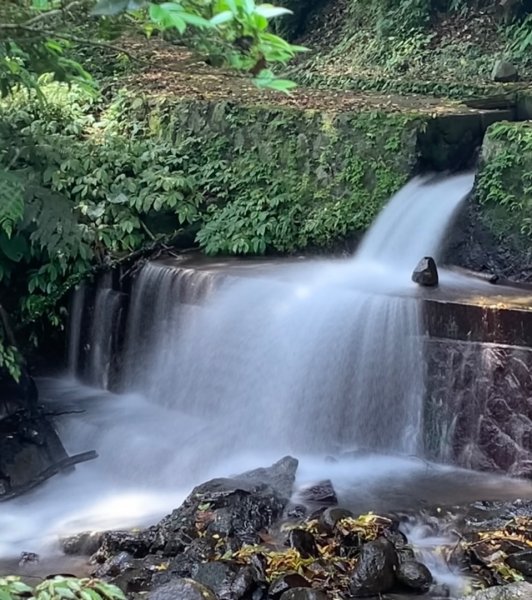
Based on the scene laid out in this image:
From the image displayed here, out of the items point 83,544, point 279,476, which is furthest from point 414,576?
point 83,544

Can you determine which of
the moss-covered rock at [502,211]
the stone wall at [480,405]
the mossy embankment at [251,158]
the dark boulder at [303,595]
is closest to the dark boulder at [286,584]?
the dark boulder at [303,595]

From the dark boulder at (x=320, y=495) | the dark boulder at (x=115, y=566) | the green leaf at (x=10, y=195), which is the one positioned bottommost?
the dark boulder at (x=115, y=566)

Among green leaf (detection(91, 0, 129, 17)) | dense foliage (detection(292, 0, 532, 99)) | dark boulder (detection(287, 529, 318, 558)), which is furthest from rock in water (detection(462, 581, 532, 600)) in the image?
dense foliage (detection(292, 0, 532, 99))

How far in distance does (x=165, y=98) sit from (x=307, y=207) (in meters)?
2.88

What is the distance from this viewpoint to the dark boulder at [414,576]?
4633mm

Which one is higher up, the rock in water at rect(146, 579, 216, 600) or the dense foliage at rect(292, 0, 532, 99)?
the dense foliage at rect(292, 0, 532, 99)

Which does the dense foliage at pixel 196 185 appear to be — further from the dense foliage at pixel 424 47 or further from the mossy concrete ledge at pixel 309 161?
the dense foliage at pixel 424 47

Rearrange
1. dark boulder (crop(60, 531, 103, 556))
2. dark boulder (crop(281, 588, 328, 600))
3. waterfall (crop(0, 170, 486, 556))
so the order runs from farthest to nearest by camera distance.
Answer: waterfall (crop(0, 170, 486, 556)), dark boulder (crop(60, 531, 103, 556)), dark boulder (crop(281, 588, 328, 600))

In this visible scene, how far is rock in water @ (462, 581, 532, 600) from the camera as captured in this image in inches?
155

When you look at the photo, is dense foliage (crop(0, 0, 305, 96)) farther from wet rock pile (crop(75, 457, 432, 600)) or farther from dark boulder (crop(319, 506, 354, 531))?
dark boulder (crop(319, 506, 354, 531))

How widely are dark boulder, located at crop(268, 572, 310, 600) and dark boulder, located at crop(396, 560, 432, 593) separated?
52cm

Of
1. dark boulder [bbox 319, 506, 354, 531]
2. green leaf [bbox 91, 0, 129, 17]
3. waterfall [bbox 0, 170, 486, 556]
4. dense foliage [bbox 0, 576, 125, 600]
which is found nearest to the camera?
green leaf [bbox 91, 0, 129, 17]

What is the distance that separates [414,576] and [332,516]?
0.75m

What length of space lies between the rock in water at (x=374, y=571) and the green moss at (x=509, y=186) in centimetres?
400
